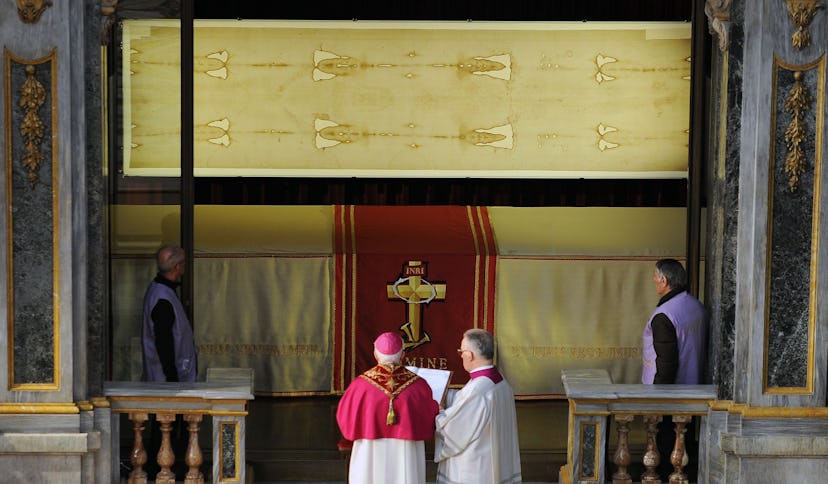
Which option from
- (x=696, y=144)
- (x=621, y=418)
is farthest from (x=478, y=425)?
(x=696, y=144)

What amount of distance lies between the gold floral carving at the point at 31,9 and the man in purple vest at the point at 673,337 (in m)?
3.71

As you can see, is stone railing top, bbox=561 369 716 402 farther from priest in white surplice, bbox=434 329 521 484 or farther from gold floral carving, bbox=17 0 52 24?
gold floral carving, bbox=17 0 52 24

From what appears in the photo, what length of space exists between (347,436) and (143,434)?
5.69 feet

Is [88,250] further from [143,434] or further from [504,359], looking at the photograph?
[504,359]

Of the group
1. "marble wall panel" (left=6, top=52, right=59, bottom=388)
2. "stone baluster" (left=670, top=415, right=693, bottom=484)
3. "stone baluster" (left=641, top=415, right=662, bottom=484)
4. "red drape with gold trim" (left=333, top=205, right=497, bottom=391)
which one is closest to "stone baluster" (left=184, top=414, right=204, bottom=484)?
"marble wall panel" (left=6, top=52, right=59, bottom=388)

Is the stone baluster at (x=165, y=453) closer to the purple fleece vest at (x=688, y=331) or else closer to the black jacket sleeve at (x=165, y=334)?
the black jacket sleeve at (x=165, y=334)

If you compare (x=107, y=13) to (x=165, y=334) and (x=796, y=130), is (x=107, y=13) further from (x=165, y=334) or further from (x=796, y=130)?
(x=796, y=130)

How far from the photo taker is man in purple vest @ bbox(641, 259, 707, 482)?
29.8ft

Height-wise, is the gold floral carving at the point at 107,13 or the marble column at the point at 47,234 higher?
the gold floral carving at the point at 107,13

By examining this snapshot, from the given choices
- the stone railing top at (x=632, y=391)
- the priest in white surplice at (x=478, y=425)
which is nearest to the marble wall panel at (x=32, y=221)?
the priest in white surplice at (x=478, y=425)

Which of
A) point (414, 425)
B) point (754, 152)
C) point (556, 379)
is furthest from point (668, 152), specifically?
point (414, 425)

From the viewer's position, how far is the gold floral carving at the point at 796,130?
27.6ft

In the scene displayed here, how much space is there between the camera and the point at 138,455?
341 inches

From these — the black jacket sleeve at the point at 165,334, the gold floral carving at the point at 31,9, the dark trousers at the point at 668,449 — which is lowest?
the dark trousers at the point at 668,449
